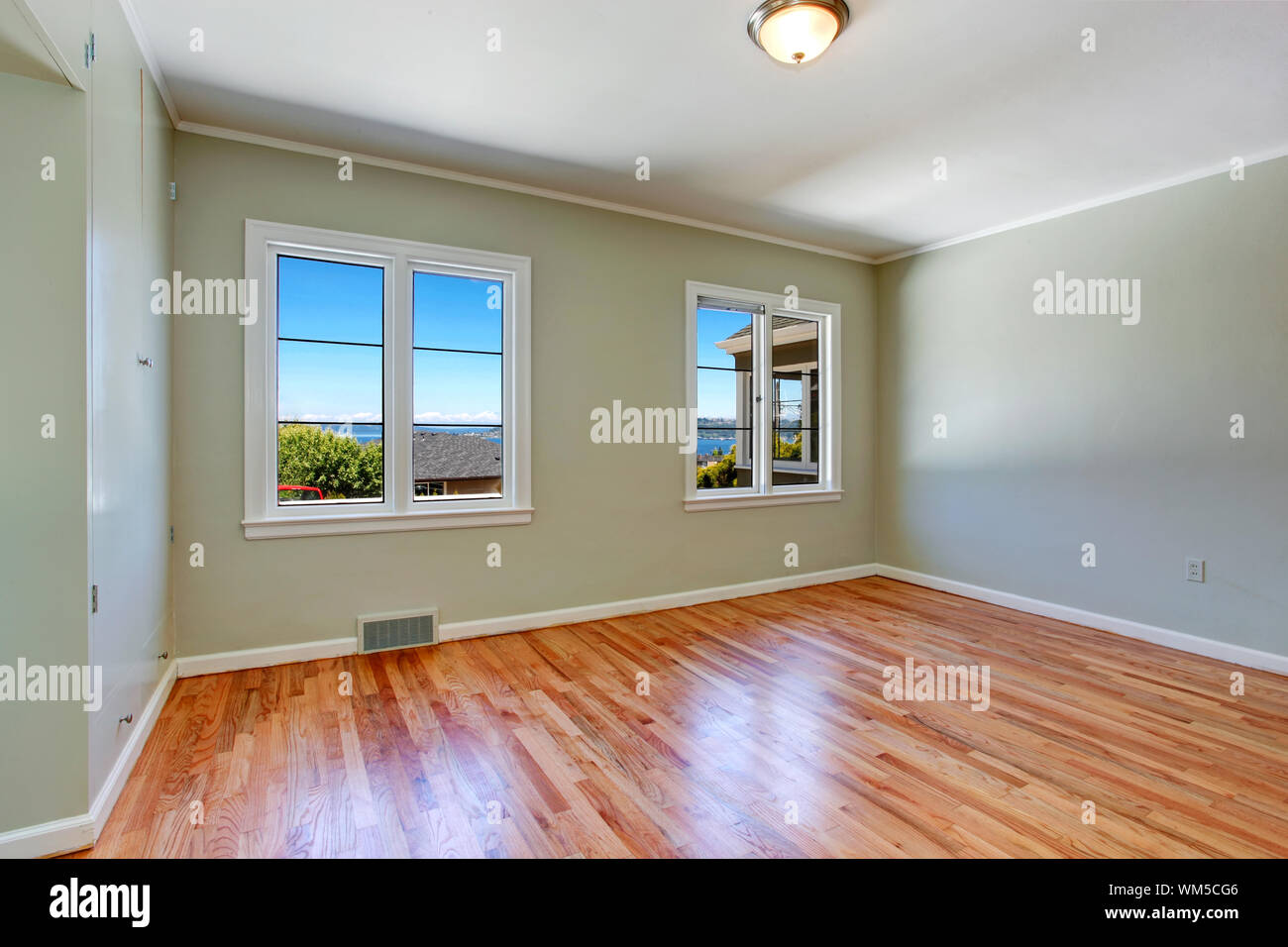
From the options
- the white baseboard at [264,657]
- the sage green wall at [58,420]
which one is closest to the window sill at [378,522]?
the white baseboard at [264,657]

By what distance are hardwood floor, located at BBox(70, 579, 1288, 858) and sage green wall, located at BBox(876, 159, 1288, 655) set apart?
63 centimetres

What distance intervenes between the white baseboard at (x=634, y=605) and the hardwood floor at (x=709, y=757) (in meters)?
0.14

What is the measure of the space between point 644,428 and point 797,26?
252cm

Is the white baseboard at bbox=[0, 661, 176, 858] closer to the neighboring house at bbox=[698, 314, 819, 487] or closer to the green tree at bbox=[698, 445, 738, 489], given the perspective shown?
the green tree at bbox=[698, 445, 738, 489]

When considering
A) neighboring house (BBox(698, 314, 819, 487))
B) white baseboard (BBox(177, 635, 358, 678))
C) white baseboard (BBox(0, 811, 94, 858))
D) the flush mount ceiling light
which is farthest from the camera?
neighboring house (BBox(698, 314, 819, 487))

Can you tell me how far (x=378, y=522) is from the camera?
11.4ft

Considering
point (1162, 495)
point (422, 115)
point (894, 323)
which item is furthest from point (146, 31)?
point (1162, 495)

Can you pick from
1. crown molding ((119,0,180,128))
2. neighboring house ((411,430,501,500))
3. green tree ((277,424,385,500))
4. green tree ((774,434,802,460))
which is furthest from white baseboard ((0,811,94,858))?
green tree ((774,434,802,460))

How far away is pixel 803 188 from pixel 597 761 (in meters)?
3.47

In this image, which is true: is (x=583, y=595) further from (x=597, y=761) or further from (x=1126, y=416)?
(x=1126, y=416)

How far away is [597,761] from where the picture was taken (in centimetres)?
234

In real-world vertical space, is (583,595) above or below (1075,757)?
above

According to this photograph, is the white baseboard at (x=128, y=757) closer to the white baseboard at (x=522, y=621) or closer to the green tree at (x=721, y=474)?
the white baseboard at (x=522, y=621)

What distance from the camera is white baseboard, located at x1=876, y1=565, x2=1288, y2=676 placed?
3367 mm
